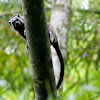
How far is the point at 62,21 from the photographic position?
391 cm

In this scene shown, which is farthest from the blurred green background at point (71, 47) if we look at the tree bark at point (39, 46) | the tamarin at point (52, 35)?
the tree bark at point (39, 46)

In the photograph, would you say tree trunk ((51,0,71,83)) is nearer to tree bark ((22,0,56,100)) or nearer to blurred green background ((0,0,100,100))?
blurred green background ((0,0,100,100))

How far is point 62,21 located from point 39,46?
6.90ft

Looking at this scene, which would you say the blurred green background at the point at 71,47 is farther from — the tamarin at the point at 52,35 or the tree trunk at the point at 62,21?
the tamarin at the point at 52,35

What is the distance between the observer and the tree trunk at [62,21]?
3.64 meters

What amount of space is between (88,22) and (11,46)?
1692mm

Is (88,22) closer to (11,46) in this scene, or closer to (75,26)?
(75,26)

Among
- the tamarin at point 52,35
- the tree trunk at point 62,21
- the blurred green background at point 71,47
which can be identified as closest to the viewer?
the tamarin at point 52,35

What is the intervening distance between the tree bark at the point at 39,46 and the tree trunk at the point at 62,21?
1.29 meters

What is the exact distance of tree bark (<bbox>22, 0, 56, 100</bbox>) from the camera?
1742 mm

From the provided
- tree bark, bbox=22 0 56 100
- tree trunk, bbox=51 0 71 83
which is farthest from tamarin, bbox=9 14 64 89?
tree bark, bbox=22 0 56 100

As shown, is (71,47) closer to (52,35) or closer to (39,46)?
(52,35)

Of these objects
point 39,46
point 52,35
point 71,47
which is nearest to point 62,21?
point 52,35

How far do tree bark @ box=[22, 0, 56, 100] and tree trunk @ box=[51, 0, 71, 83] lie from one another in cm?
129
